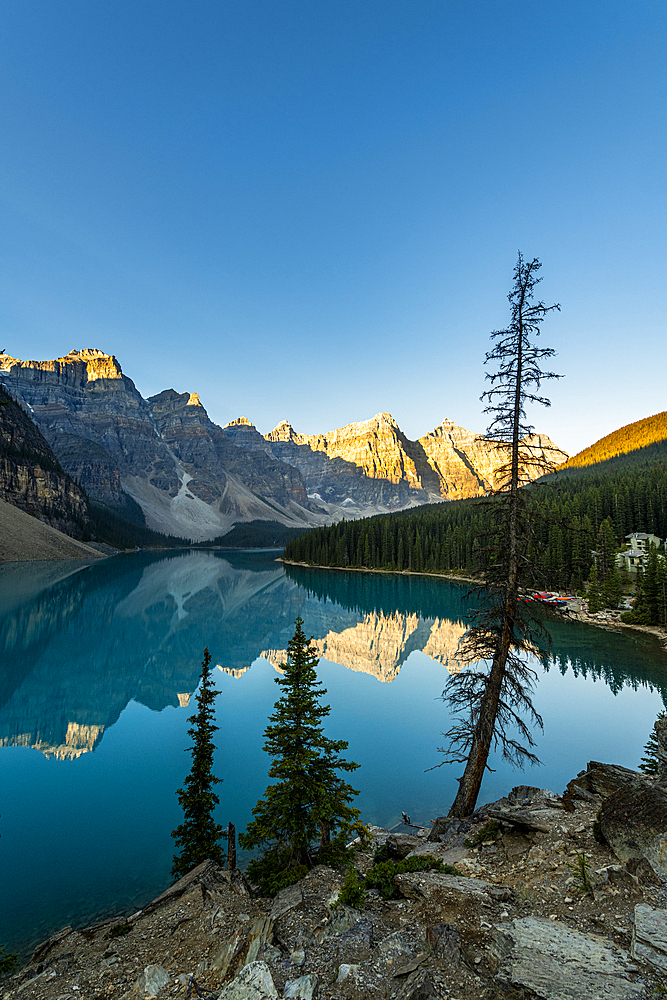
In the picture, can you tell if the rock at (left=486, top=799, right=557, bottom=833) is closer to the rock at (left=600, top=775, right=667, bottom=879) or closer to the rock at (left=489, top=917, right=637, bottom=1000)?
the rock at (left=600, top=775, right=667, bottom=879)

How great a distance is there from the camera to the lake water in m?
14.6

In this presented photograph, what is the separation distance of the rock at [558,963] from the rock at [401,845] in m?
5.66

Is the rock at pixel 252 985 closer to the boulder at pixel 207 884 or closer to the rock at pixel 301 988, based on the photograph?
the rock at pixel 301 988

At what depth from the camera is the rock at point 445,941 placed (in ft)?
20.1

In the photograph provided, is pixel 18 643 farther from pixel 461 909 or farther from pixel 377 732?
pixel 461 909

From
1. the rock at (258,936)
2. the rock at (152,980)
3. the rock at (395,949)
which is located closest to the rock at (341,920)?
the rock at (395,949)

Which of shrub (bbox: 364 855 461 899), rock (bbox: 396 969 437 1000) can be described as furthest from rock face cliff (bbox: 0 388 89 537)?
rock (bbox: 396 969 437 1000)

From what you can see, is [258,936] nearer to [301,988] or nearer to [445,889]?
[301,988]

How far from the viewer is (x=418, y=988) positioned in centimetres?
544

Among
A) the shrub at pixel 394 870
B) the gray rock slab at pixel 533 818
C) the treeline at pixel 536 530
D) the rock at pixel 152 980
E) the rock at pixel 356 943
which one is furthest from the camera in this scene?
the treeline at pixel 536 530

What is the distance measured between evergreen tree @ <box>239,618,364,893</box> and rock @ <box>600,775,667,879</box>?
5265 mm

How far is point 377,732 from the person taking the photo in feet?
80.9

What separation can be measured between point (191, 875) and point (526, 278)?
739 inches

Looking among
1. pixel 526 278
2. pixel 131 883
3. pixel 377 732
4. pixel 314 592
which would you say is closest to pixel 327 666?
pixel 377 732
